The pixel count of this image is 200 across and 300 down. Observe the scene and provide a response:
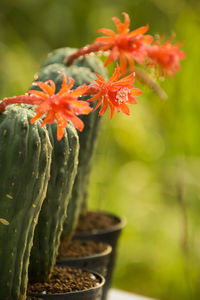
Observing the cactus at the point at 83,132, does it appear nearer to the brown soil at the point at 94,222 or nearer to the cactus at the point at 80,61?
the cactus at the point at 80,61

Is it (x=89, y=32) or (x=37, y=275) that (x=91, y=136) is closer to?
(x=37, y=275)

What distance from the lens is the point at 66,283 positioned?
1.05 meters

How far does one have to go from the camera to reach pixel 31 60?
3.54 metres

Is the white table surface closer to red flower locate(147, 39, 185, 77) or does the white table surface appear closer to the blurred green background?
the blurred green background

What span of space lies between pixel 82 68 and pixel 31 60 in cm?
226

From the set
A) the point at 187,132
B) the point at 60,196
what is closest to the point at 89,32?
the point at 187,132

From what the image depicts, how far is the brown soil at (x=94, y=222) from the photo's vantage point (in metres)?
1.56

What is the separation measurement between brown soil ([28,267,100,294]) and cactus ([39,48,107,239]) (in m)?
0.21

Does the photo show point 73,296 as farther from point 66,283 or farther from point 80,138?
point 80,138

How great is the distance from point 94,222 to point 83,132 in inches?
16.7

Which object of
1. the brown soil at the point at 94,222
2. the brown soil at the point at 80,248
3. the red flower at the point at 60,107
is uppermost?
the red flower at the point at 60,107

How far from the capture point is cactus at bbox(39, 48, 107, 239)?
1.29 metres

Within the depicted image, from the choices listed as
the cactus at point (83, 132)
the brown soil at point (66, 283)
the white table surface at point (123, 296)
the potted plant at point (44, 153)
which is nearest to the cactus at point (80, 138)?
the cactus at point (83, 132)

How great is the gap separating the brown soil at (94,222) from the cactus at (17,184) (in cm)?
64
